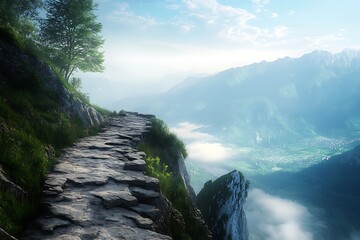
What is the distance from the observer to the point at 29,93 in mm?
12164

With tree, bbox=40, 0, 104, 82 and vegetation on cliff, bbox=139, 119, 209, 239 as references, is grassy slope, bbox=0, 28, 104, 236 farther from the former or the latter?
tree, bbox=40, 0, 104, 82

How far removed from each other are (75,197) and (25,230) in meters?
1.67

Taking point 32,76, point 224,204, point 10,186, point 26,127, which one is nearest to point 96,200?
point 10,186

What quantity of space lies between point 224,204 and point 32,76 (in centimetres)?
2098

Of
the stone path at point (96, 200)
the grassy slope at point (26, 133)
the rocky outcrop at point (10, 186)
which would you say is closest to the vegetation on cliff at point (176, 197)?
the stone path at point (96, 200)

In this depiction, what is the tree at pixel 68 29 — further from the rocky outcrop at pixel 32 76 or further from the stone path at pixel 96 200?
the stone path at pixel 96 200

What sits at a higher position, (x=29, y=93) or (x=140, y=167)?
(x=29, y=93)

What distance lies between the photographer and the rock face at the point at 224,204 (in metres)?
22.9

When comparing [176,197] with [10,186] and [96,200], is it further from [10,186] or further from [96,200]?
[10,186]

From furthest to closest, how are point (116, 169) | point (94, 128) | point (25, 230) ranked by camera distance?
1. point (94, 128)
2. point (116, 169)
3. point (25, 230)

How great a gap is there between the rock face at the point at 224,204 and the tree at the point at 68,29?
1900 cm

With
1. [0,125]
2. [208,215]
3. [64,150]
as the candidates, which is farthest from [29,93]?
[208,215]

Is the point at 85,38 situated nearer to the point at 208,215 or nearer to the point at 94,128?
the point at 94,128

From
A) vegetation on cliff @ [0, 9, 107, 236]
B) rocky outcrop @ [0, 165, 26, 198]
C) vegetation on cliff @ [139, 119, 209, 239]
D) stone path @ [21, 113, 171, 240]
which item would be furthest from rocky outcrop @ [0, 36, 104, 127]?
rocky outcrop @ [0, 165, 26, 198]
